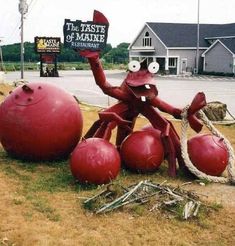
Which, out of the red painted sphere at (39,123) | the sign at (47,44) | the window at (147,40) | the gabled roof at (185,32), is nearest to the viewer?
the red painted sphere at (39,123)

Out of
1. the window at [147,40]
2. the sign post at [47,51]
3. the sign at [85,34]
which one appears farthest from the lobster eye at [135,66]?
the window at [147,40]

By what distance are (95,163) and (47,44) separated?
40246 millimetres

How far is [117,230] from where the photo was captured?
16.8ft

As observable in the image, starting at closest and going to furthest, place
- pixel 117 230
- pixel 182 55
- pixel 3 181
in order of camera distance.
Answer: pixel 117 230 < pixel 3 181 < pixel 182 55

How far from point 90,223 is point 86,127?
628cm

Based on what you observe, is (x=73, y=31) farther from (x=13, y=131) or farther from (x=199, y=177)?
(x=199, y=177)

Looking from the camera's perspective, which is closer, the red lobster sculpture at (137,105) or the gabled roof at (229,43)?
the red lobster sculpture at (137,105)

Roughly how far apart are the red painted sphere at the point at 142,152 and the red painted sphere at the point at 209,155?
50 cm

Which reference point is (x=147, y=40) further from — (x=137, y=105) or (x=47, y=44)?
(x=137, y=105)

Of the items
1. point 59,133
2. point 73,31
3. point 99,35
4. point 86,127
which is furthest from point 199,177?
point 86,127

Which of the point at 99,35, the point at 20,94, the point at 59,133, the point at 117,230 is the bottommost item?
the point at 117,230

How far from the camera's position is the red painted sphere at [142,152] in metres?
7.06

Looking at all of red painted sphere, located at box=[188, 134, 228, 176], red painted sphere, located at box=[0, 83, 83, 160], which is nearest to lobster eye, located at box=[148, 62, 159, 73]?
red painted sphere, located at box=[188, 134, 228, 176]

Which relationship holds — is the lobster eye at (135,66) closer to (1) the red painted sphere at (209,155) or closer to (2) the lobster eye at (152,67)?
(2) the lobster eye at (152,67)
